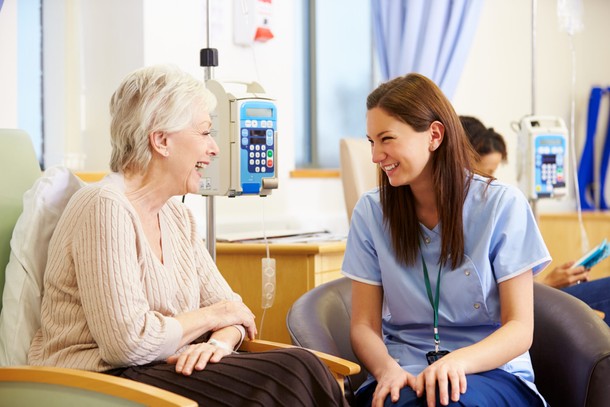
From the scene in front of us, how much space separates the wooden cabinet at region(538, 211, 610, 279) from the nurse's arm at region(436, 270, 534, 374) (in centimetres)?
341

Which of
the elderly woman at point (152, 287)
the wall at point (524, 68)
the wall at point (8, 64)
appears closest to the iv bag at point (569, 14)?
the wall at point (524, 68)

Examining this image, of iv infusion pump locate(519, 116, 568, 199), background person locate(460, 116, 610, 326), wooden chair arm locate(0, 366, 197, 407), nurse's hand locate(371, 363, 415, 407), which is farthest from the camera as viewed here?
iv infusion pump locate(519, 116, 568, 199)

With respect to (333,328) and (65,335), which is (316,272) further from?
(65,335)

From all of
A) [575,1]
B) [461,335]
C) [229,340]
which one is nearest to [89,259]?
[229,340]

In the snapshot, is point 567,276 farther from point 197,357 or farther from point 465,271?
point 197,357

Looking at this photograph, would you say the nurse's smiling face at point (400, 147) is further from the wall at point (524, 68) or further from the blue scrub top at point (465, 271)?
the wall at point (524, 68)

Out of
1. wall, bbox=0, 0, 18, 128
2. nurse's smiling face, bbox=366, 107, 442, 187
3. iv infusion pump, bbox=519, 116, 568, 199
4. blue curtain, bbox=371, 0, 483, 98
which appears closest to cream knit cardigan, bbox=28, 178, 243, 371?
nurse's smiling face, bbox=366, 107, 442, 187

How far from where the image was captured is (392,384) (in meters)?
1.87

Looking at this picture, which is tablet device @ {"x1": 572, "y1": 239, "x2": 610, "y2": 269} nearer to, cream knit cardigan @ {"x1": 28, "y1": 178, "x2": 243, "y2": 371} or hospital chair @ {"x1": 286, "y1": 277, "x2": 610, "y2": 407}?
hospital chair @ {"x1": 286, "y1": 277, "x2": 610, "y2": 407}

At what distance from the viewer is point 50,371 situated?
1.69 m

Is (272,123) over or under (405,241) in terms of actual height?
over

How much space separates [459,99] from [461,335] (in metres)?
3.19

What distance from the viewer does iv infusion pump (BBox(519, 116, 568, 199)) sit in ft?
12.4

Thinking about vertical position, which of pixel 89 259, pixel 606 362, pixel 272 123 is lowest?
pixel 606 362
